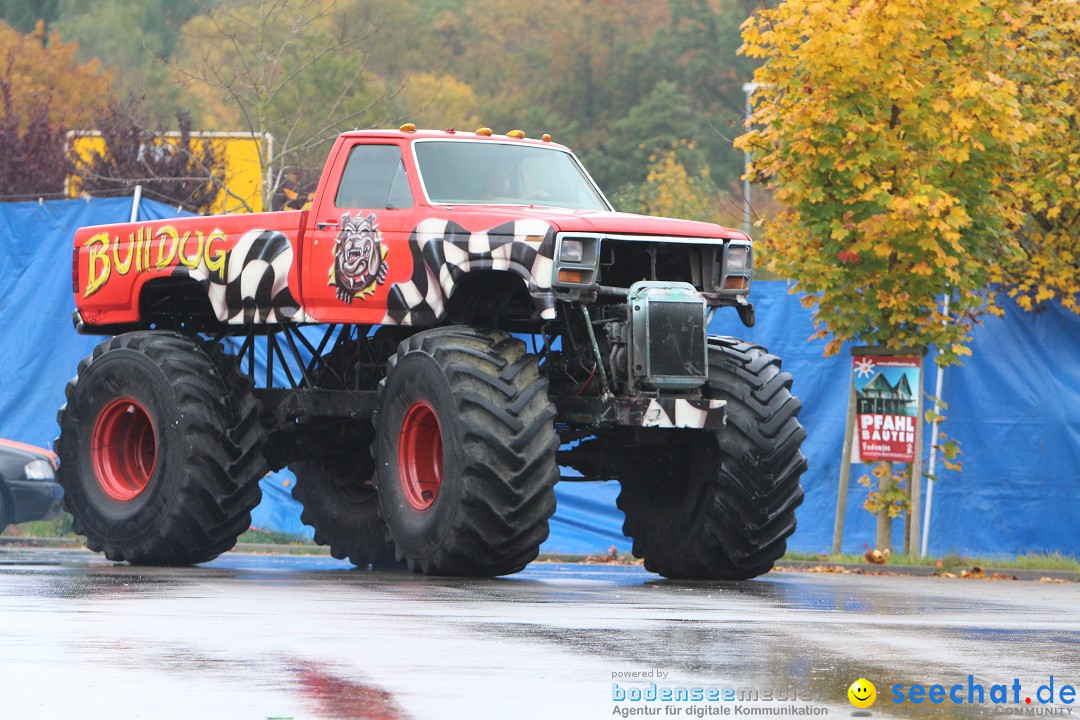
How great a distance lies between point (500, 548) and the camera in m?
12.8

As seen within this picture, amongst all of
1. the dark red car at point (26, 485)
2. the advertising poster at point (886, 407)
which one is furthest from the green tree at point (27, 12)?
the advertising poster at point (886, 407)

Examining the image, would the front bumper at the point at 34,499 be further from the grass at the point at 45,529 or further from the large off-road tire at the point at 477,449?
the large off-road tire at the point at 477,449

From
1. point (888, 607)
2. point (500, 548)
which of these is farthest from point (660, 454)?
point (888, 607)

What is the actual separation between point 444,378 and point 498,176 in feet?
7.51

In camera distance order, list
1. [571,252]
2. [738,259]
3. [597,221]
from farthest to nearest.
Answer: [738,259], [597,221], [571,252]

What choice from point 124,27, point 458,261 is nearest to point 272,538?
point 458,261

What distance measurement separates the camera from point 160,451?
14.9 meters

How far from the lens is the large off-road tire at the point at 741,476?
13.6 metres

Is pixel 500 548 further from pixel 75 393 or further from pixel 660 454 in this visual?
pixel 75 393

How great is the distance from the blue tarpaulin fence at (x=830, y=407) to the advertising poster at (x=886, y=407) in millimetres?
1142

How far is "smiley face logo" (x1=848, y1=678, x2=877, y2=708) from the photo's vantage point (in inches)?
280

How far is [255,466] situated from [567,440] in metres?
2.37

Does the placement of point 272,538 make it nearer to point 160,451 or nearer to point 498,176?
point 160,451

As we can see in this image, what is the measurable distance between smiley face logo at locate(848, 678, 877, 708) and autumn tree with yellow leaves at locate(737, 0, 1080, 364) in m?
10.2
